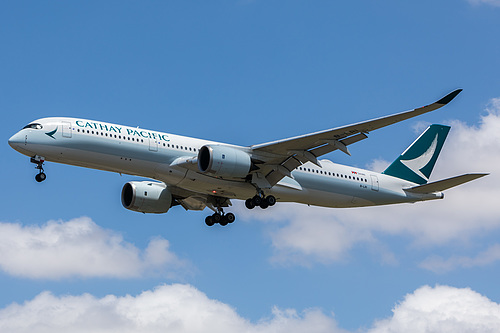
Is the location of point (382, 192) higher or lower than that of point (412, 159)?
lower

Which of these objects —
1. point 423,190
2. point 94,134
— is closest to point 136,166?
point 94,134

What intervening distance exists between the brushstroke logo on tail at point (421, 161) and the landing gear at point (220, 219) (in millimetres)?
11530

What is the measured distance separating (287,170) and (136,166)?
8164 millimetres

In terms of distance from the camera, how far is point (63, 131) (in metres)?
42.4

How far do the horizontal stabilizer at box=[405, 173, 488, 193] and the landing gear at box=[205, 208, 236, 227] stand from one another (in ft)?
35.2

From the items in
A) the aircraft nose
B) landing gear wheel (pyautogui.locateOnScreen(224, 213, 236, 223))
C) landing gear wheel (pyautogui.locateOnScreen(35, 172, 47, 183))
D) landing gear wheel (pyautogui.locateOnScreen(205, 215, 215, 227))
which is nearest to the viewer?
the aircraft nose

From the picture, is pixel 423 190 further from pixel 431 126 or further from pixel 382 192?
pixel 431 126

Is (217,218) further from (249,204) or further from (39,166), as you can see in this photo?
(39,166)

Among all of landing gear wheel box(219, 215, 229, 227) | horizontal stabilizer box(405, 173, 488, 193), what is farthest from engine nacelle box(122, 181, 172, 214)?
horizontal stabilizer box(405, 173, 488, 193)

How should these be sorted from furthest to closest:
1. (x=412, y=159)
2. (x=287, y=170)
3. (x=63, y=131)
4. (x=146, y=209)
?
(x=412, y=159) < (x=146, y=209) < (x=287, y=170) < (x=63, y=131)

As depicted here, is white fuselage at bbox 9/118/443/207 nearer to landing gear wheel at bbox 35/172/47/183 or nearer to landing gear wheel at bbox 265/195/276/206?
landing gear wheel at bbox 265/195/276/206

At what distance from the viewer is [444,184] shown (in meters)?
47.7

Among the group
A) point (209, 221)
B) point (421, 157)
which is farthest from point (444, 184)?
point (209, 221)

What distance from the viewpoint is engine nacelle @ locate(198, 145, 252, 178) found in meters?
42.9
